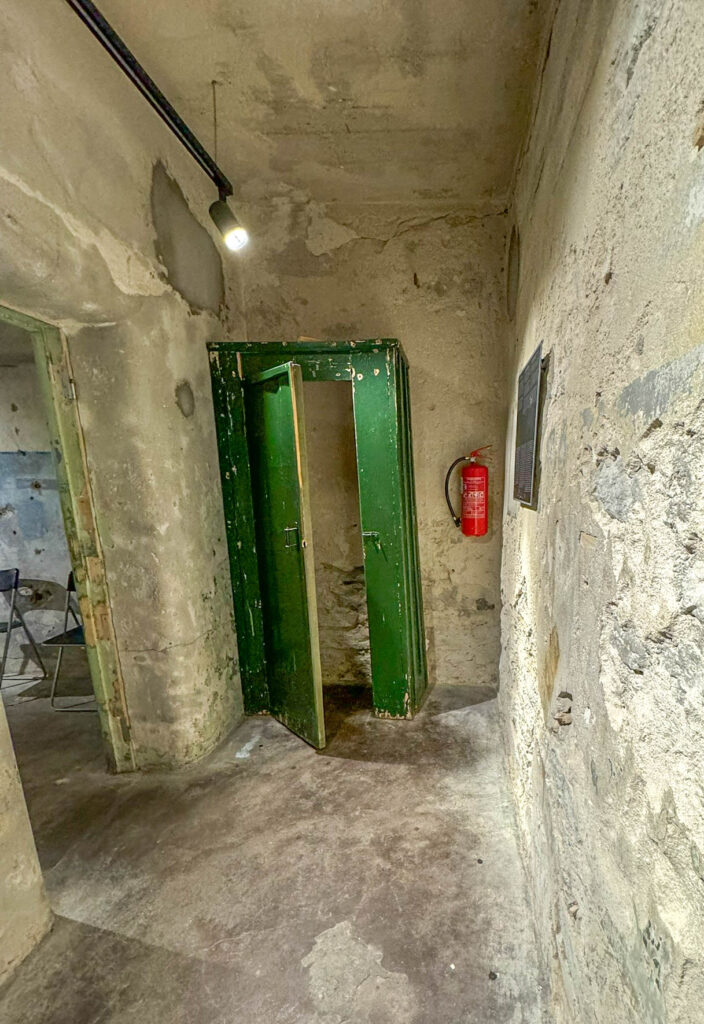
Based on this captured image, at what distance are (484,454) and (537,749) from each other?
68.0 inches

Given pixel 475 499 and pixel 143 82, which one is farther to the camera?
pixel 475 499

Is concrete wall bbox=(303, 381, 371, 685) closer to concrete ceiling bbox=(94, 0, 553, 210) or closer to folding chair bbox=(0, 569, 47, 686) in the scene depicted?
A: concrete ceiling bbox=(94, 0, 553, 210)

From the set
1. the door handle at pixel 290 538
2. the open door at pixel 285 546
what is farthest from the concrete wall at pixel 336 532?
the door handle at pixel 290 538

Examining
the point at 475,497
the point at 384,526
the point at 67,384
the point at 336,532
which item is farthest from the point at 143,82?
the point at 475,497

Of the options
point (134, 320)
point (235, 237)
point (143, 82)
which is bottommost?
point (134, 320)

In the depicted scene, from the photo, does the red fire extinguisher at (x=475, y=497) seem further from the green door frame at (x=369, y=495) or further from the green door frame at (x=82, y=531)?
the green door frame at (x=82, y=531)

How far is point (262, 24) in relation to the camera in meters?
1.54

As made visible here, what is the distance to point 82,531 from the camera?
78.0 inches

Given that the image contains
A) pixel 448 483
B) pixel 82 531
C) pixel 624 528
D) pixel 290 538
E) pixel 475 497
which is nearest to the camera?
pixel 624 528

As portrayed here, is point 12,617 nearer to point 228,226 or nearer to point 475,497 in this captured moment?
point 228,226

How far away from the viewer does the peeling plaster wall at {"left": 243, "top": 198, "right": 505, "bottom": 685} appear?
2.57 metres

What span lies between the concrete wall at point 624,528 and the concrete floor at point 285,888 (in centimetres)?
30

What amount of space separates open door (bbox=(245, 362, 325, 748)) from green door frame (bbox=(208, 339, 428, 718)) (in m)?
0.08

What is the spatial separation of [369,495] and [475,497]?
2.20ft
